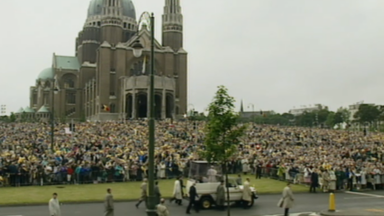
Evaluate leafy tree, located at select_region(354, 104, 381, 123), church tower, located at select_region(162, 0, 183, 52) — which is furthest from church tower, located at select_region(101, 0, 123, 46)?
leafy tree, located at select_region(354, 104, 381, 123)

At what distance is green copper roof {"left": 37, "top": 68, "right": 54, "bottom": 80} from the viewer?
4874 inches

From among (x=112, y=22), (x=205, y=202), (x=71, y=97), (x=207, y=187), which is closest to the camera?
(x=205, y=202)

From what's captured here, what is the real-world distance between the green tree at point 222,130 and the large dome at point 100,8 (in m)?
98.9

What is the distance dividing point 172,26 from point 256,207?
3236 inches

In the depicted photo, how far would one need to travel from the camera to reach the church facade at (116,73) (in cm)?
8200

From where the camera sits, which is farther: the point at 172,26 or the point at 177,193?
the point at 172,26

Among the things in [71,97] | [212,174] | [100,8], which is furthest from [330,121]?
[212,174]

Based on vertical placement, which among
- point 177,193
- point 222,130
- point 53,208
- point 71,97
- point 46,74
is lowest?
point 177,193

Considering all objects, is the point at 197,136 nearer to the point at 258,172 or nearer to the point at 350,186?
the point at 258,172

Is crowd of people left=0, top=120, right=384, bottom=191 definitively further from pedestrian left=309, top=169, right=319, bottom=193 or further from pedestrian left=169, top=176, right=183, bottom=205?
pedestrian left=169, top=176, right=183, bottom=205

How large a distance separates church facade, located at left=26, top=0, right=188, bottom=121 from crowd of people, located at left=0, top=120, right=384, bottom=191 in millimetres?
30559

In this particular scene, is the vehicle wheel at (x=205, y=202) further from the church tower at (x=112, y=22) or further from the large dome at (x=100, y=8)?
the large dome at (x=100, y=8)

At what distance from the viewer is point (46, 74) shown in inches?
4909

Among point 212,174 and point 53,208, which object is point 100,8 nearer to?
point 212,174
